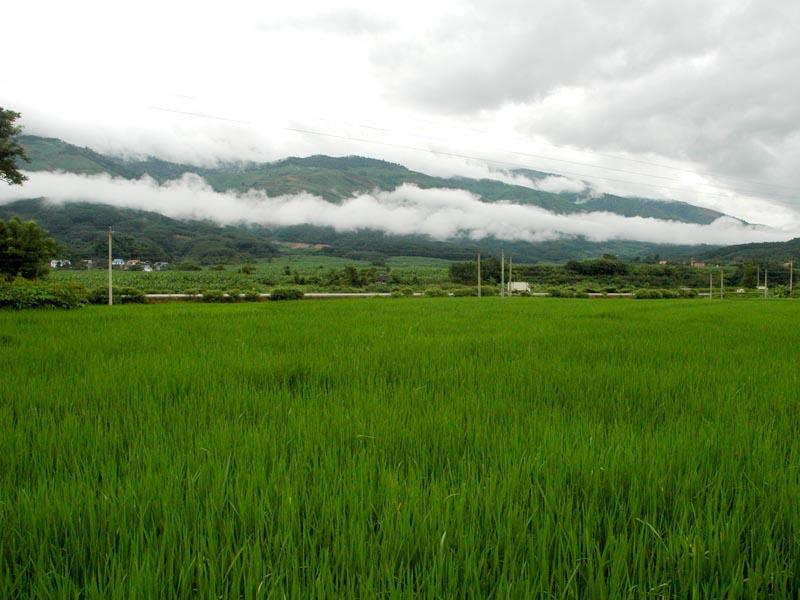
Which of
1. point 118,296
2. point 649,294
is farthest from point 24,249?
point 649,294

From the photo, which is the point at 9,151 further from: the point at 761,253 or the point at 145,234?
the point at 761,253

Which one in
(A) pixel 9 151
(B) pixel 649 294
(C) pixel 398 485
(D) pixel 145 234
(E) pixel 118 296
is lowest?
(B) pixel 649 294

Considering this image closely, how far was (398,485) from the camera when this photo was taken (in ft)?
6.02

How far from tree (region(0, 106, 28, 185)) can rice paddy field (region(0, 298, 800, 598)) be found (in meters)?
18.9

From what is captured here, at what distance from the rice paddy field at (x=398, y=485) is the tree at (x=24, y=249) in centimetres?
2625

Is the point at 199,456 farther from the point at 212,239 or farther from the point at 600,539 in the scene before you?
the point at 212,239

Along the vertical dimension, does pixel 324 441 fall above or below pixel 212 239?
below

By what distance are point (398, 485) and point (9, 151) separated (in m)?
23.3

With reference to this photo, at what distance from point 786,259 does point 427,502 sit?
12831cm

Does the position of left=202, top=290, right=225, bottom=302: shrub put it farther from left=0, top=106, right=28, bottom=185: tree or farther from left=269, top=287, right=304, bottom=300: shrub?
left=0, top=106, right=28, bottom=185: tree

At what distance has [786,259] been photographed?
323 ft

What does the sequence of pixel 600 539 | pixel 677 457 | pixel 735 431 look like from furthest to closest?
1. pixel 735 431
2. pixel 677 457
3. pixel 600 539

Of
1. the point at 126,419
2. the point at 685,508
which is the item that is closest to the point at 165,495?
the point at 126,419

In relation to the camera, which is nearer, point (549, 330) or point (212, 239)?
point (549, 330)
